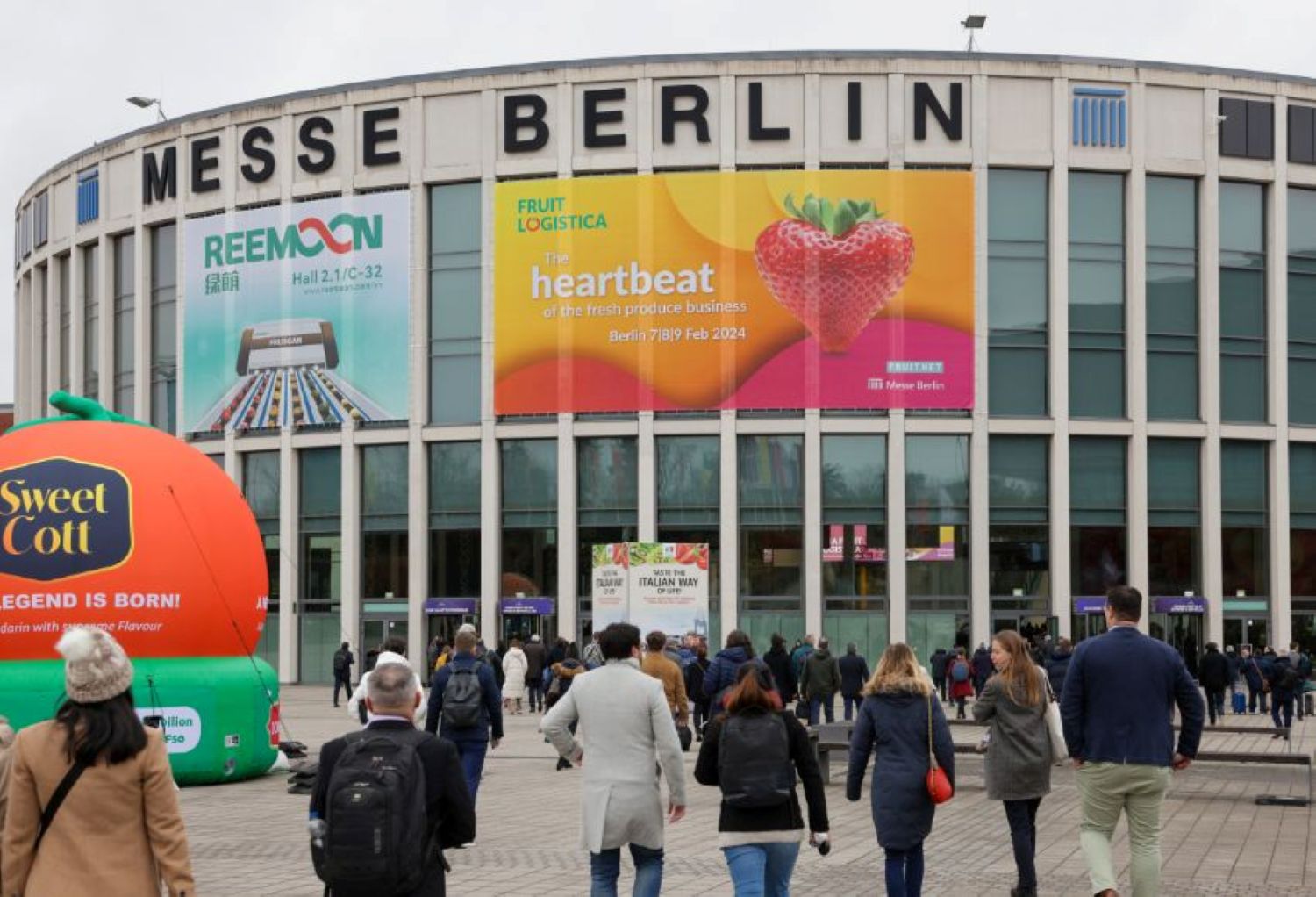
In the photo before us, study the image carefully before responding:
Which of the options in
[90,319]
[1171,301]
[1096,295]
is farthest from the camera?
[90,319]

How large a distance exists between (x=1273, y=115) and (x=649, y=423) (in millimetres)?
17340

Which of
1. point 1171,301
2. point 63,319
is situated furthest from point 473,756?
point 63,319

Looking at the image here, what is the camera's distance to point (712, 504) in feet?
148

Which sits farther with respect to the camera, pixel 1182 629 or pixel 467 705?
pixel 1182 629

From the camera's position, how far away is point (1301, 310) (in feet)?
152

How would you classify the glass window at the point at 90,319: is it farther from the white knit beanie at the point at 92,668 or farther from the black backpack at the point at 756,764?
the white knit beanie at the point at 92,668

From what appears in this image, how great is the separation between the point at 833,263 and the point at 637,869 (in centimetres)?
3599

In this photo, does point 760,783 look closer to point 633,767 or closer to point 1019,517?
point 633,767

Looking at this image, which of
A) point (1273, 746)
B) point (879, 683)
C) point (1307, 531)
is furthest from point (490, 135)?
point (879, 683)

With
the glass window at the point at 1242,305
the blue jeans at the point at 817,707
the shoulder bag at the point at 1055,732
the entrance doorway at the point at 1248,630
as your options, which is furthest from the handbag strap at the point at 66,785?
the glass window at the point at 1242,305

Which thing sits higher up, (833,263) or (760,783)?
(833,263)

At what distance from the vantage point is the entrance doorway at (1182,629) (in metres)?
45.0

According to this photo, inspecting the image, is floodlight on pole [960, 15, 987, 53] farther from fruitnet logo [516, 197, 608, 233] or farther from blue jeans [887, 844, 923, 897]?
blue jeans [887, 844, 923, 897]

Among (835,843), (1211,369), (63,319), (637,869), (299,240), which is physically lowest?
(835,843)
